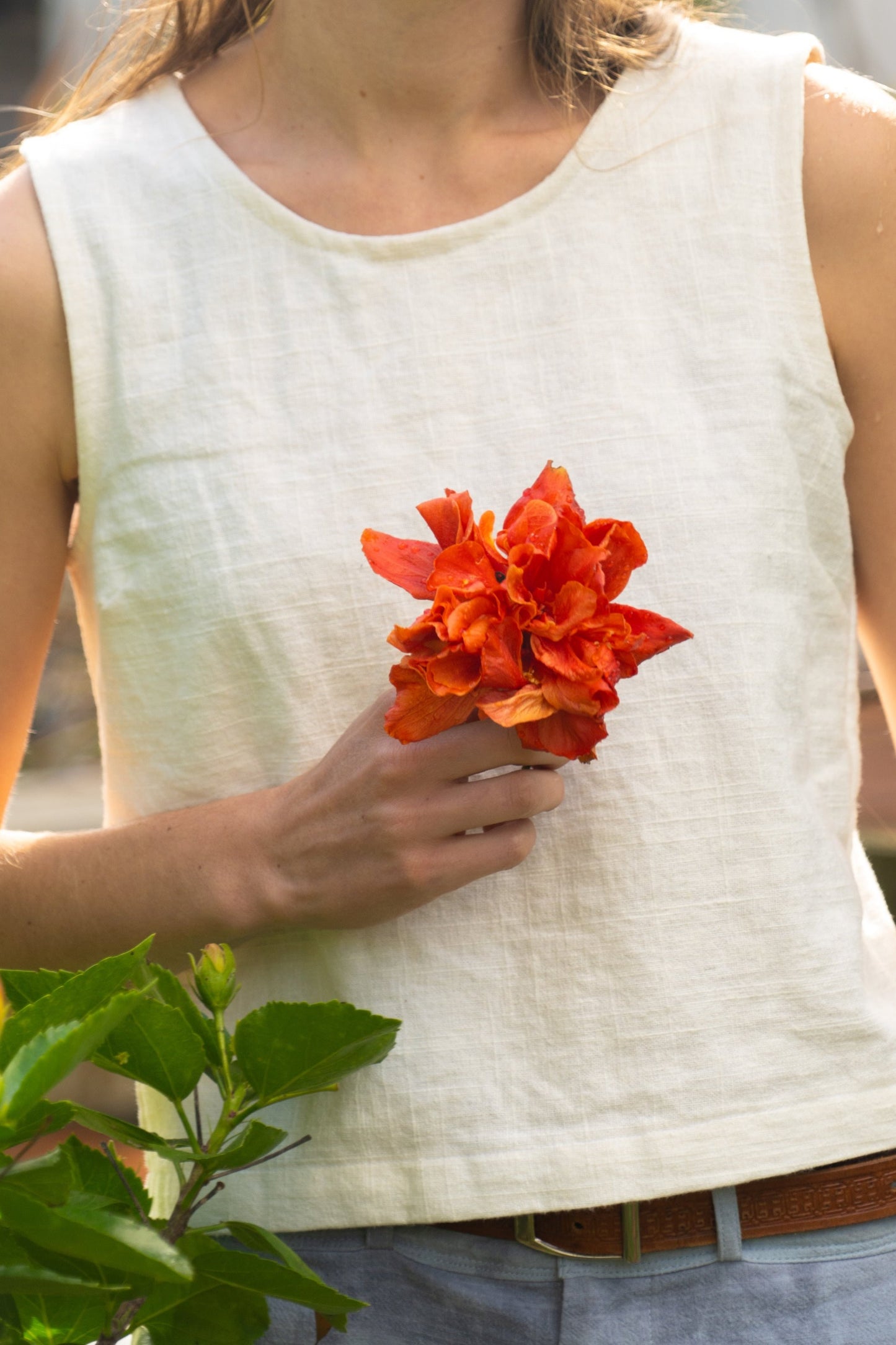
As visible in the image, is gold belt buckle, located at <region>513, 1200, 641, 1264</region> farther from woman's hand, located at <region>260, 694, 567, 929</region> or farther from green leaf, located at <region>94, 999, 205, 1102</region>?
green leaf, located at <region>94, 999, 205, 1102</region>

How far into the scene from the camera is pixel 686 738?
861mm

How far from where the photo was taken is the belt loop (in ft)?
2.65

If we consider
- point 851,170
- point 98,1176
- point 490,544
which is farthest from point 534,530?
point 851,170

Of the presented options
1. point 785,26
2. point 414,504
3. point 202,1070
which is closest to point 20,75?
point 785,26

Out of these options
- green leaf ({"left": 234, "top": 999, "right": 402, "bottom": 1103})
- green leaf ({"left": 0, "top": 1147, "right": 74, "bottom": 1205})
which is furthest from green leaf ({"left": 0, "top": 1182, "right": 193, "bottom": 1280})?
green leaf ({"left": 234, "top": 999, "right": 402, "bottom": 1103})

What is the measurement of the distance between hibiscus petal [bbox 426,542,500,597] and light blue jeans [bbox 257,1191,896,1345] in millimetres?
450

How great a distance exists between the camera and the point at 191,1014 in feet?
1.87

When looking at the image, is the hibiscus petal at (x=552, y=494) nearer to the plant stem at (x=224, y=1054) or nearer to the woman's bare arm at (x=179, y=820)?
the woman's bare arm at (x=179, y=820)

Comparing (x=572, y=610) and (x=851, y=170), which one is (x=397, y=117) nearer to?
(x=851, y=170)

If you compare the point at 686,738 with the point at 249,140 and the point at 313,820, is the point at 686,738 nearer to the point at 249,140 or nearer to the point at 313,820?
the point at 313,820

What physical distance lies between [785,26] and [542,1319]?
109cm

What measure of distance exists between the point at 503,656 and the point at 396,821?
235 mm

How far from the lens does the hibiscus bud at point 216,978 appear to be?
0.59 metres

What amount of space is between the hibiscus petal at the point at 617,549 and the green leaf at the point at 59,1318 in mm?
383
